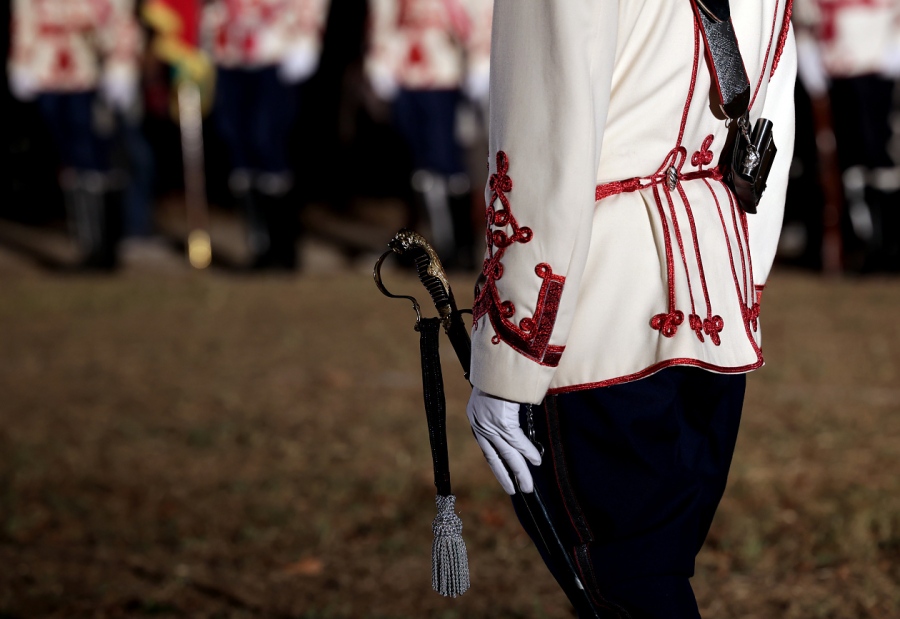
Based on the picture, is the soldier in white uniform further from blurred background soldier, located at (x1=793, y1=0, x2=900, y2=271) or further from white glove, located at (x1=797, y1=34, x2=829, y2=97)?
white glove, located at (x1=797, y1=34, x2=829, y2=97)

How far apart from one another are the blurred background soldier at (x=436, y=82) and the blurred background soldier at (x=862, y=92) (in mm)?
1955

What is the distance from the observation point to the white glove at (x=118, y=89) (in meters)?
8.95

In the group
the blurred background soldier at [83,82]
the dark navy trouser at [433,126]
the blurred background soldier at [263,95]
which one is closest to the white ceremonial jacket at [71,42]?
the blurred background soldier at [83,82]

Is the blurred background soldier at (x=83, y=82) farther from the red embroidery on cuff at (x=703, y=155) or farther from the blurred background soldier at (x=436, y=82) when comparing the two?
the red embroidery on cuff at (x=703, y=155)

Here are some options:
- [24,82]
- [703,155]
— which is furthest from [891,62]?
[703,155]

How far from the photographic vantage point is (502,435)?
5.88ft

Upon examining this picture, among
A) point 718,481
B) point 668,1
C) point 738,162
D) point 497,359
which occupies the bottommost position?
point 718,481

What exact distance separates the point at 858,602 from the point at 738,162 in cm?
165

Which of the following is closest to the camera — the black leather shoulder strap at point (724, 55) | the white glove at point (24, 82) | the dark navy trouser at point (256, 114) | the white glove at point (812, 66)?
the black leather shoulder strap at point (724, 55)

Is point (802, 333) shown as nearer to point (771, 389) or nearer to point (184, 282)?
point (771, 389)

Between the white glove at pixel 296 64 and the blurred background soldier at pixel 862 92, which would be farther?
the white glove at pixel 296 64

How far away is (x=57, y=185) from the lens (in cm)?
1257

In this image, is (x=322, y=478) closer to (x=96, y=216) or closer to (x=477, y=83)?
(x=477, y=83)

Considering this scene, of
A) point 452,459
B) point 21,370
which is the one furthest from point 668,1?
point 21,370
